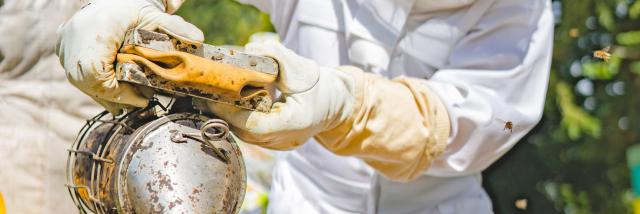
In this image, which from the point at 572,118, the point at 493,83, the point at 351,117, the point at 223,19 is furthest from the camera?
the point at 223,19

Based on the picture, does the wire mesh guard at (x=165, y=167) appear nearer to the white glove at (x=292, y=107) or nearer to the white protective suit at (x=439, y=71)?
the white glove at (x=292, y=107)

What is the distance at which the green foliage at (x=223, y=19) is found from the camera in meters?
3.77

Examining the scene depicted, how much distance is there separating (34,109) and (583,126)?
1.55 metres

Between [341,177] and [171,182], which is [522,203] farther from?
[171,182]

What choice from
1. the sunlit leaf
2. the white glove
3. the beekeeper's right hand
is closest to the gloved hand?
the white glove

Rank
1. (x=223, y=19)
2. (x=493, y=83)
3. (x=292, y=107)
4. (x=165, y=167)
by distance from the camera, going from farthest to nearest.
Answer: (x=223, y=19) < (x=493, y=83) < (x=292, y=107) < (x=165, y=167)

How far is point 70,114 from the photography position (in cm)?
241

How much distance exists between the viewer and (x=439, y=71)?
190cm

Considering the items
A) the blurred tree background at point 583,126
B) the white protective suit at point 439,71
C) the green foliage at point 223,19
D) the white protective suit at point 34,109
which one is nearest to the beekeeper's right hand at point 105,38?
the white protective suit at point 439,71

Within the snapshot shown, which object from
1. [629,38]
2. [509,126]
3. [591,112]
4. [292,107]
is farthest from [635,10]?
[292,107]

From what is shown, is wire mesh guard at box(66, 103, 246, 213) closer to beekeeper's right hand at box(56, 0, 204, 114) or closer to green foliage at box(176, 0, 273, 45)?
beekeeper's right hand at box(56, 0, 204, 114)

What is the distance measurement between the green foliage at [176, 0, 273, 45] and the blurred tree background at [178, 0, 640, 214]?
1.15 feet

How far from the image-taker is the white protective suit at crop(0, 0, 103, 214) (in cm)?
228

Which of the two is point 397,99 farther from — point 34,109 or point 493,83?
point 34,109
